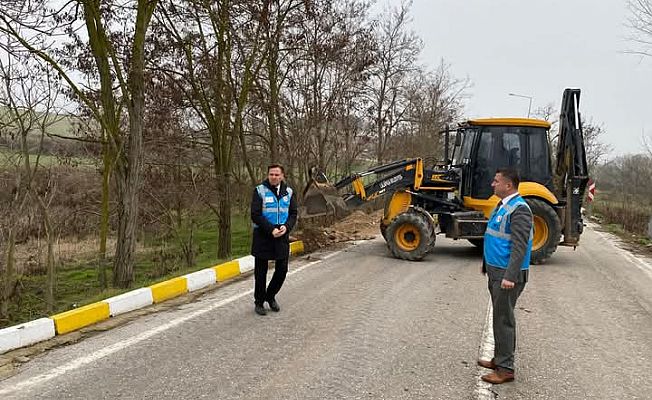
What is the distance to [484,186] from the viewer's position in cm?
1197

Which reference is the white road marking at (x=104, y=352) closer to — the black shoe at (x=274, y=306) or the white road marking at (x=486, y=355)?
the black shoe at (x=274, y=306)

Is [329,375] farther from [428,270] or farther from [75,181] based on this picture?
[75,181]

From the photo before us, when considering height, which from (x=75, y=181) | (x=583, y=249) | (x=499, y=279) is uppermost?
(x=75, y=181)

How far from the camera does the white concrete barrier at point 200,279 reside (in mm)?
8502

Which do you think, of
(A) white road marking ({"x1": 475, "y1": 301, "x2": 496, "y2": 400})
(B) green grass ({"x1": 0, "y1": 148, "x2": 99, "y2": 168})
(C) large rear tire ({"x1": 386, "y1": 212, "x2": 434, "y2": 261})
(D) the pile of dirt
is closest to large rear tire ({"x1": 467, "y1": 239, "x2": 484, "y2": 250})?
(C) large rear tire ({"x1": 386, "y1": 212, "x2": 434, "y2": 261})

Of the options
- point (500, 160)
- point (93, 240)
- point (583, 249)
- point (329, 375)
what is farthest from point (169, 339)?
point (93, 240)

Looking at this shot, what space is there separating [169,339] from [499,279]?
321cm

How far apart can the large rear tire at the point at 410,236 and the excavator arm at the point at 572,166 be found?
9.13ft

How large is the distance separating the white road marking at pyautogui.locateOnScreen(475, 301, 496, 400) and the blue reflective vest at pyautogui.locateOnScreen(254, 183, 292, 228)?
260 centimetres

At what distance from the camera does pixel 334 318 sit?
22.8ft

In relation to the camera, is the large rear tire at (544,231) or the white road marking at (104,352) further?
the large rear tire at (544,231)

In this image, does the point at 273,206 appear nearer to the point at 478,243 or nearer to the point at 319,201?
the point at 319,201

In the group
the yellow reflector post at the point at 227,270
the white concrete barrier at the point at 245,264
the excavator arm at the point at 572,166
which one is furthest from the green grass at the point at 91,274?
the excavator arm at the point at 572,166

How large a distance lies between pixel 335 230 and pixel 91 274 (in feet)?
25.1
